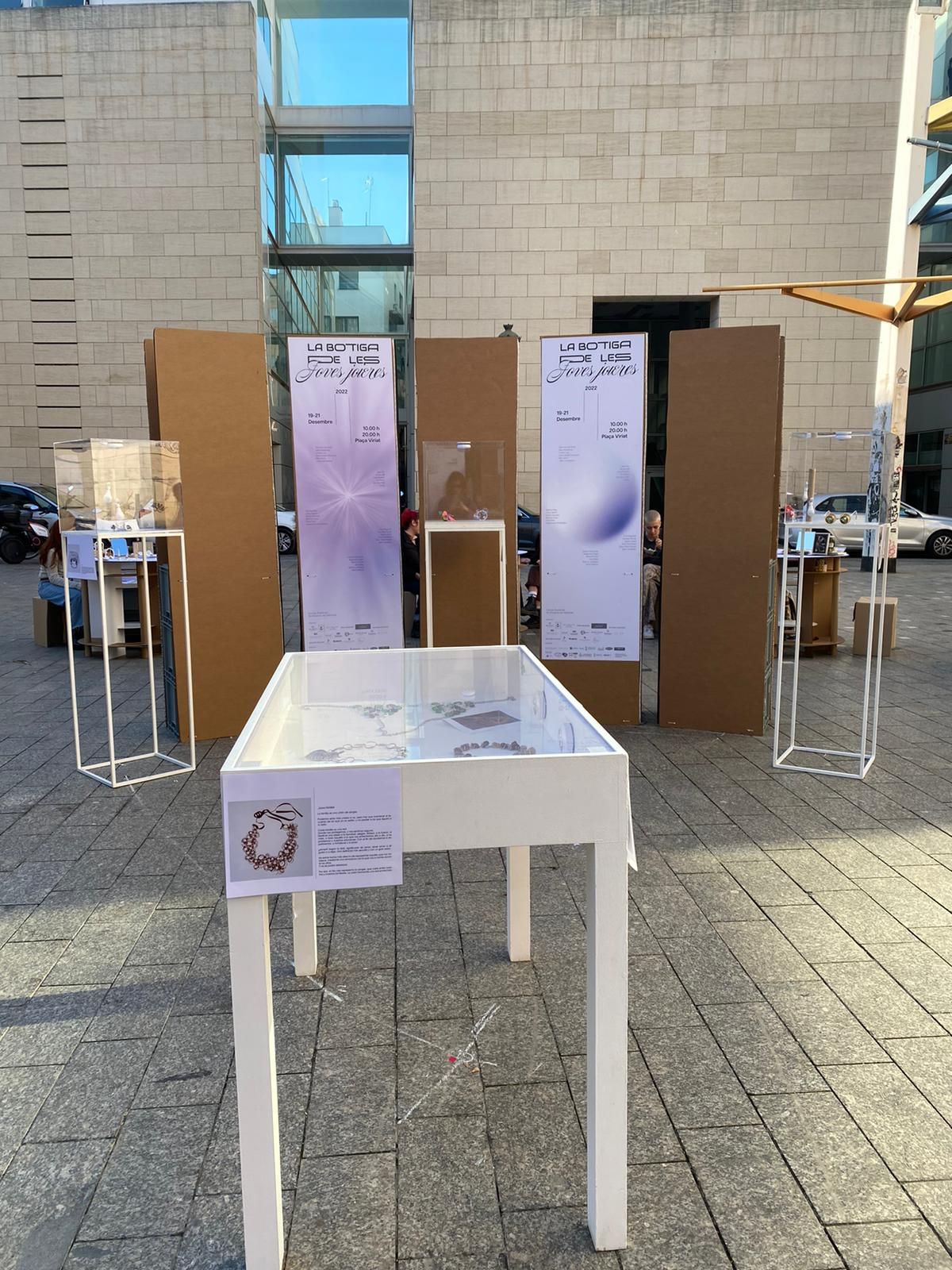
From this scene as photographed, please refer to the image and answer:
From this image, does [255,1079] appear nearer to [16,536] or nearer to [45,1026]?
[45,1026]

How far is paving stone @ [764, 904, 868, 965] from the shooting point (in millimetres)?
3389

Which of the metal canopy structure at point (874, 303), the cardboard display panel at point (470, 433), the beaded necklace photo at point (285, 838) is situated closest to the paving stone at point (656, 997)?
the beaded necklace photo at point (285, 838)

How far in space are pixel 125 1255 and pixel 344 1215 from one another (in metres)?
0.47

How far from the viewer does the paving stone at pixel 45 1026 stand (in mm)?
2834

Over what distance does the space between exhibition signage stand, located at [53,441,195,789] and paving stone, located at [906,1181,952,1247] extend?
439cm

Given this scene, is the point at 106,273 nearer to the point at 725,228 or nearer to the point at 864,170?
the point at 725,228

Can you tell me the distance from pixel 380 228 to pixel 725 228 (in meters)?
8.76

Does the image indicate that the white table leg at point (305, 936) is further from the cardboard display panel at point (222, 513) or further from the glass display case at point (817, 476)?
the glass display case at point (817, 476)

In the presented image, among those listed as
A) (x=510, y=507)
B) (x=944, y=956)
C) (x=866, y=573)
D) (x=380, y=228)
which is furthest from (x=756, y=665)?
(x=380, y=228)

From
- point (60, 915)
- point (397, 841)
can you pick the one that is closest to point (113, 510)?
point (60, 915)

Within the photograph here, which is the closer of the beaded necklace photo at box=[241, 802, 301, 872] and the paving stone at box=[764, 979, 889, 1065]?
the beaded necklace photo at box=[241, 802, 301, 872]

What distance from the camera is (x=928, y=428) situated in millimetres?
30000

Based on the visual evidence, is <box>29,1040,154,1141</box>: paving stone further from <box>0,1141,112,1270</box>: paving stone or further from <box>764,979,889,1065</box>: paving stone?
<box>764,979,889,1065</box>: paving stone

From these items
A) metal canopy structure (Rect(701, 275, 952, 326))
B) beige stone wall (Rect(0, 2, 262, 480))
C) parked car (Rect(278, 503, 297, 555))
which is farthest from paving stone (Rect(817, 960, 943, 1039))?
beige stone wall (Rect(0, 2, 262, 480))
